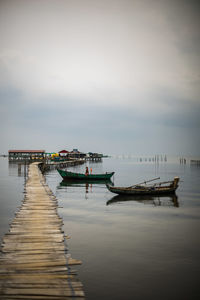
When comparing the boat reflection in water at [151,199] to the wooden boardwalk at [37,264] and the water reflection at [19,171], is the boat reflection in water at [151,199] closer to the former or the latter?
the wooden boardwalk at [37,264]

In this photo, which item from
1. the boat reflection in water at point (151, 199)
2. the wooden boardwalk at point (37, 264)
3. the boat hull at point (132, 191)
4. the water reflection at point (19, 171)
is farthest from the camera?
the water reflection at point (19, 171)

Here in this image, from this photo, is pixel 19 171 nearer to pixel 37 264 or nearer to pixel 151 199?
pixel 151 199

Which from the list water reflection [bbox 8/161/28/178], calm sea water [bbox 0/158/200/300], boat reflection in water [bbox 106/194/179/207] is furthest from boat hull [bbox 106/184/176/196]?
water reflection [bbox 8/161/28/178]

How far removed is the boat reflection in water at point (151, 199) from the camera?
24064mm

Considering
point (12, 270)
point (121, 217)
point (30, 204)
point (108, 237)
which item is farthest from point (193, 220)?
A: point (12, 270)

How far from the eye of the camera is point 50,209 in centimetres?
1530

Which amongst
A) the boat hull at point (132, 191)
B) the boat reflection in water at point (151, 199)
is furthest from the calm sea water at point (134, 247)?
the boat hull at point (132, 191)

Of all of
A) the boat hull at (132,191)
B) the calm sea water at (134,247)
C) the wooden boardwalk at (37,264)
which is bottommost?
the calm sea water at (134,247)

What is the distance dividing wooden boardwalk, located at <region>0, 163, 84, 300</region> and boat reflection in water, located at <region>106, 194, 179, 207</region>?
13.0 metres

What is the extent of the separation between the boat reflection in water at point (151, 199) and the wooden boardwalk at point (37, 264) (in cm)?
1303

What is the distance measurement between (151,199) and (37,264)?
19.5m

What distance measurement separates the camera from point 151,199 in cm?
2586

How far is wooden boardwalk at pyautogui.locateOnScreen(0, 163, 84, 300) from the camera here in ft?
21.2

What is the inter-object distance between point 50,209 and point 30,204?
1979 millimetres
